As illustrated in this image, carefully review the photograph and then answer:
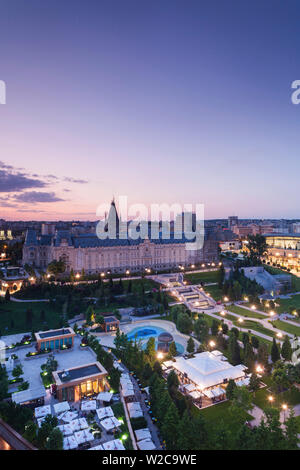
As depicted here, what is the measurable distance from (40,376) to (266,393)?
29667 mm

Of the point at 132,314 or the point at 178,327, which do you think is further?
the point at 132,314

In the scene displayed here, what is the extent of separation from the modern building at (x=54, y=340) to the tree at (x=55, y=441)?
76.2 ft

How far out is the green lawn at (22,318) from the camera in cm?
5806

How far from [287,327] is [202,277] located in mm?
36784

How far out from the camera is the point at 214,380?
39062 millimetres

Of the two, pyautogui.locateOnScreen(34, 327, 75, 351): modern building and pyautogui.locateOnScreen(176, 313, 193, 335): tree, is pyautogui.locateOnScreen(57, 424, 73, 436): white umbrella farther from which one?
pyautogui.locateOnScreen(176, 313, 193, 335): tree

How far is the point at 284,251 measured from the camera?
5408 inches

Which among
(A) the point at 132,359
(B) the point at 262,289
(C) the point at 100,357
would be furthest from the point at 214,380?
(B) the point at 262,289

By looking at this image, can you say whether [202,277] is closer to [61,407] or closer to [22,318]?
[22,318]

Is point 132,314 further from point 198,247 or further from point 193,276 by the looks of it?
point 198,247

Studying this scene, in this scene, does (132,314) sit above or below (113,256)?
below

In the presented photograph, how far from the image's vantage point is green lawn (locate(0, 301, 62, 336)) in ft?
190
